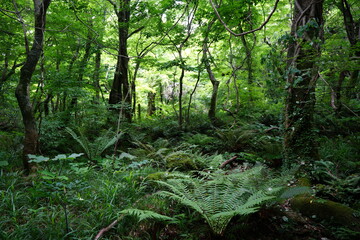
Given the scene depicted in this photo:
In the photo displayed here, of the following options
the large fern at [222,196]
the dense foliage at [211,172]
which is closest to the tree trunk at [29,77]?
the dense foliage at [211,172]

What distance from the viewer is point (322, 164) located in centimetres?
286

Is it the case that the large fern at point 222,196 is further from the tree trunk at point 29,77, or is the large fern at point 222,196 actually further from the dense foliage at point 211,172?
the tree trunk at point 29,77

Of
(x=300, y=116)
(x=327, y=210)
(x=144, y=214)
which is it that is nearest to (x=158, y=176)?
(x=144, y=214)

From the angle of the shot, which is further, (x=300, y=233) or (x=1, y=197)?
(x=1, y=197)

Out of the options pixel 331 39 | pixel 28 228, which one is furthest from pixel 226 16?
pixel 28 228

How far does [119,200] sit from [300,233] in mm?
2000

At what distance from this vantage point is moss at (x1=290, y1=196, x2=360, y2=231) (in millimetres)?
1906

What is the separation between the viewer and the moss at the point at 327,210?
1906mm

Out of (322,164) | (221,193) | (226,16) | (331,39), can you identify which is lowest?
(221,193)

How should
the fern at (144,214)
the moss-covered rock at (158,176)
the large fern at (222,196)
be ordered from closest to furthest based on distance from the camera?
the fern at (144,214), the large fern at (222,196), the moss-covered rock at (158,176)

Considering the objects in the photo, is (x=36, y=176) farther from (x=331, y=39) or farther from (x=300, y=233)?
(x=331, y=39)

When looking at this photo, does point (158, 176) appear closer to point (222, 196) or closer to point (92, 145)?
point (222, 196)

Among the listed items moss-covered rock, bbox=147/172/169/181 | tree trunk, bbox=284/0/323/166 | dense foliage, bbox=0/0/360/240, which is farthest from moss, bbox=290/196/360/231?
moss-covered rock, bbox=147/172/169/181

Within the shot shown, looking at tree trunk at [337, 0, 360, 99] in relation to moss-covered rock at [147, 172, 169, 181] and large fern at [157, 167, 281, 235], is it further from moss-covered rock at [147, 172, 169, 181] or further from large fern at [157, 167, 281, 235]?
moss-covered rock at [147, 172, 169, 181]
